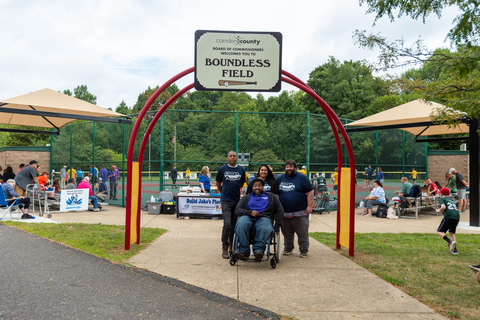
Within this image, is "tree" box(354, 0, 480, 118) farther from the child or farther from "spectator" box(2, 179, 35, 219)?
"spectator" box(2, 179, 35, 219)

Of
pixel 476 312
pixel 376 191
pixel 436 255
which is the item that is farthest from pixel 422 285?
pixel 376 191

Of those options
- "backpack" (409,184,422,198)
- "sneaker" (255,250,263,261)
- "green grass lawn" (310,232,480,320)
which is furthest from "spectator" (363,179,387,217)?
"sneaker" (255,250,263,261)

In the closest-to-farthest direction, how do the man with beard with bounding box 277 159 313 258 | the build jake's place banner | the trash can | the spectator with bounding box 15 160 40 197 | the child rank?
the man with beard with bounding box 277 159 313 258, the child, the spectator with bounding box 15 160 40 197, the build jake's place banner, the trash can

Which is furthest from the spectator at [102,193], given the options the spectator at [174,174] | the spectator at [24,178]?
the spectator at [24,178]

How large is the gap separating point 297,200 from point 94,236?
4519 millimetres

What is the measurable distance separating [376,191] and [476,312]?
8.96 metres

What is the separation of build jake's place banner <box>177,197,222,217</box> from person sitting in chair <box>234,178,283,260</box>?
5210 mm

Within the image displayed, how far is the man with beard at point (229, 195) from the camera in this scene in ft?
20.4

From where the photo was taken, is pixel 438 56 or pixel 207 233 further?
pixel 207 233

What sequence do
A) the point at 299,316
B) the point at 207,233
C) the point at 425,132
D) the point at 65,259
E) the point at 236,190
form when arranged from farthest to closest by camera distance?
the point at 425,132
the point at 207,233
the point at 236,190
the point at 65,259
the point at 299,316

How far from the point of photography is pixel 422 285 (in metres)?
4.88

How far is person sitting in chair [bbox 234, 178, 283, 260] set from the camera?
5543 mm

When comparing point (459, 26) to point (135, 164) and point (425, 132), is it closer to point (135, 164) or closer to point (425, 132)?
point (135, 164)

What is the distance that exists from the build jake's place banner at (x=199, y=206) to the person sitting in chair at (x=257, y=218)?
5210mm
